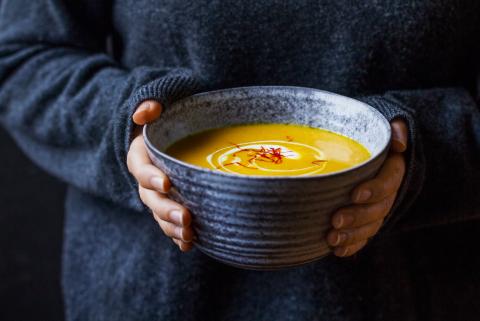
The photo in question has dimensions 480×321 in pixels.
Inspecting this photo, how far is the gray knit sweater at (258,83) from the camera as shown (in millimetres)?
696

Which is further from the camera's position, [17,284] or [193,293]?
[17,284]

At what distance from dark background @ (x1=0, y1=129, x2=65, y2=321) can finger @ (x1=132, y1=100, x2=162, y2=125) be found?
2.74 feet

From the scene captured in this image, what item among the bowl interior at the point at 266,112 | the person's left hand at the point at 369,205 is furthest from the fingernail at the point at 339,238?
the bowl interior at the point at 266,112

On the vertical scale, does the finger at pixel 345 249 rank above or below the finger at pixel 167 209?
below

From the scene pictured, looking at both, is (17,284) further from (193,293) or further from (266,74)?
(266,74)

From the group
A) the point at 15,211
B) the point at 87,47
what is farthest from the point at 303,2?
the point at 15,211

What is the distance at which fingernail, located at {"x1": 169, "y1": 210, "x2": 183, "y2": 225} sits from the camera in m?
0.48

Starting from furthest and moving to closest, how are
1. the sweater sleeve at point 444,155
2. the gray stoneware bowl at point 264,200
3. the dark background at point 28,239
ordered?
the dark background at point 28,239 < the sweater sleeve at point 444,155 < the gray stoneware bowl at point 264,200

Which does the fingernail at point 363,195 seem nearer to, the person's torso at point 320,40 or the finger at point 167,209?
the finger at point 167,209

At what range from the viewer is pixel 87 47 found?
0.87 meters

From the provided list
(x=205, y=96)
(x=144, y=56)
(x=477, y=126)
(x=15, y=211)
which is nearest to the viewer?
(x=205, y=96)

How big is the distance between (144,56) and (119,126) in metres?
0.20

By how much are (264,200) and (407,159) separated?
0.23 metres

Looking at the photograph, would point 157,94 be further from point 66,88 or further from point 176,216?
point 66,88
